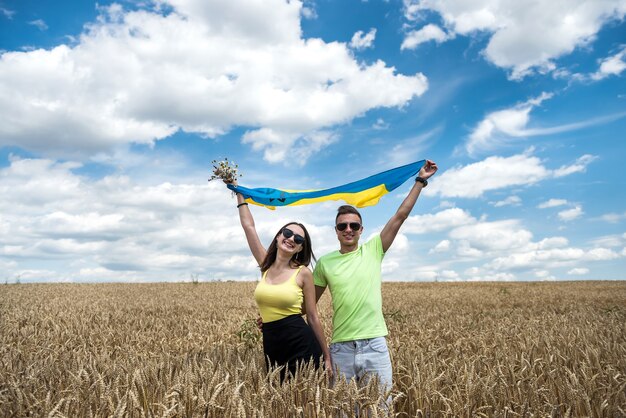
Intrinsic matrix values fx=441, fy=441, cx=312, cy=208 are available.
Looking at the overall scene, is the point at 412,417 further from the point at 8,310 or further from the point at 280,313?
the point at 8,310

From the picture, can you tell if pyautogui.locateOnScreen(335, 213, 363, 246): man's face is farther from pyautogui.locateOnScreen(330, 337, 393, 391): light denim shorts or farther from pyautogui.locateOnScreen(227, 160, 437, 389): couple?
pyautogui.locateOnScreen(330, 337, 393, 391): light denim shorts

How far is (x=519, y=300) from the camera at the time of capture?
18234 millimetres

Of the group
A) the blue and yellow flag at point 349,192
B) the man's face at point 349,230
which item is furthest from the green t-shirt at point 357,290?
the blue and yellow flag at point 349,192

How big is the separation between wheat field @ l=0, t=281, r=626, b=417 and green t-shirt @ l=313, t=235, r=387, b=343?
52 centimetres

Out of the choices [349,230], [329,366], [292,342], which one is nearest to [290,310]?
[292,342]

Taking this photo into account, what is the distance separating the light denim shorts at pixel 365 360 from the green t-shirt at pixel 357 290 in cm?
7

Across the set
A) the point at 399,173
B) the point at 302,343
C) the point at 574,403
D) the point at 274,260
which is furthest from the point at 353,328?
the point at 399,173

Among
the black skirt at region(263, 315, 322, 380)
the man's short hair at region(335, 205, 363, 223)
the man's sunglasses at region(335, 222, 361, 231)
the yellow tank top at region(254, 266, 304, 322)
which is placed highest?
the man's short hair at region(335, 205, 363, 223)

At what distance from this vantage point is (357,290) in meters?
4.14

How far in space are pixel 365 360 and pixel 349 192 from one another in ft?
10.4

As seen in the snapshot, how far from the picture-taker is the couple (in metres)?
4.06

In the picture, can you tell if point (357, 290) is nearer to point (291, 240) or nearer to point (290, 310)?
point (290, 310)

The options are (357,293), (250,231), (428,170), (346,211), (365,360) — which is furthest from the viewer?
(250,231)

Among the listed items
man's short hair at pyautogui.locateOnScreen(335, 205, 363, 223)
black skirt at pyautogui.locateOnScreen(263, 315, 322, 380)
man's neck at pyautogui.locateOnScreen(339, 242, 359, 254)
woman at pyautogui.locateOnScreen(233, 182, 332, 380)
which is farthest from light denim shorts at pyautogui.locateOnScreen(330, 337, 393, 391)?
man's short hair at pyautogui.locateOnScreen(335, 205, 363, 223)
